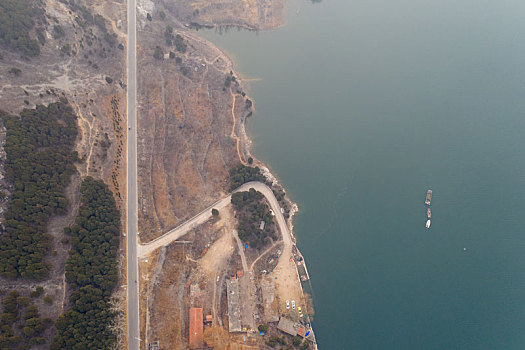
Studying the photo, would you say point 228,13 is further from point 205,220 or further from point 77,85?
point 205,220

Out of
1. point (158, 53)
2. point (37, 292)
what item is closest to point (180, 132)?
point (158, 53)

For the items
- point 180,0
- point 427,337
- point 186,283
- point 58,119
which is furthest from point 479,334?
point 180,0

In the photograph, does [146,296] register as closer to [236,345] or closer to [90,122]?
[236,345]

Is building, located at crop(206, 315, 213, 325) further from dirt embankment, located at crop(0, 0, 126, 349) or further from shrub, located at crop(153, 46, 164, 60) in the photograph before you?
shrub, located at crop(153, 46, 164, 60)

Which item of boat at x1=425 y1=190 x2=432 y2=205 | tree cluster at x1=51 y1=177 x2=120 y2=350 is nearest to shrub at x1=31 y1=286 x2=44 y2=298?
tree cluster at x1=51 y1=177 x2=120 y2=350

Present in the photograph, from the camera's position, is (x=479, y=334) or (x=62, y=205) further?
(x=479, y=334)

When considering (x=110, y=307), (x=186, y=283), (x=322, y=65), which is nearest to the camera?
(x=110, y=307)
